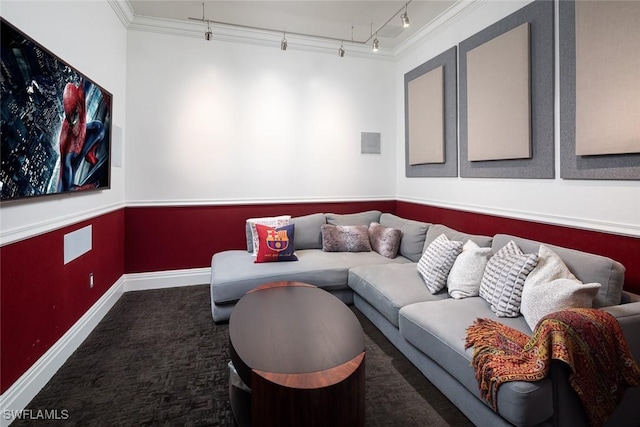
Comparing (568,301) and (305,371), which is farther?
(568,301)

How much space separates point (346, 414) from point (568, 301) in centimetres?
127

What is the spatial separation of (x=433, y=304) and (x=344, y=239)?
1.65 meters

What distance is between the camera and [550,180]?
267cm

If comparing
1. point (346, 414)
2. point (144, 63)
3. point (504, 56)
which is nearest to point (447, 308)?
point (346, 414)

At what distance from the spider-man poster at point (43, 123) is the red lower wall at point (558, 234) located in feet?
10.9

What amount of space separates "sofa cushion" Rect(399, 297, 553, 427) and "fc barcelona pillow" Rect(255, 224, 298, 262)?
147 cm

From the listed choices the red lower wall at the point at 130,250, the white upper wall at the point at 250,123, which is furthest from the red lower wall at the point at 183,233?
the white upper wall at the point at 250,123

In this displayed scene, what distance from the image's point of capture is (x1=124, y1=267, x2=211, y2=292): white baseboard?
405cm

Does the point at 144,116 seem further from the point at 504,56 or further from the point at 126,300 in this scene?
the point at 504,56

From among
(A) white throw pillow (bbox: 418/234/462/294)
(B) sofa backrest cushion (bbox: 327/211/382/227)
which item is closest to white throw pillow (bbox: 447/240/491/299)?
(A) white throw pillow (bbox: 418/234/462/294)

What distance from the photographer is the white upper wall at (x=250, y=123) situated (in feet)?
13.1

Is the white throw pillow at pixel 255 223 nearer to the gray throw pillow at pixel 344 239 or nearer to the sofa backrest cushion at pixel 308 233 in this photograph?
the sofa backrest cushion at pixel 308 233

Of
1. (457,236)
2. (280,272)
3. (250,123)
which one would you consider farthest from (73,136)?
(457,236)

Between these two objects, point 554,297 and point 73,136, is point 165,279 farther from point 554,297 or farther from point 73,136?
point 554,297
